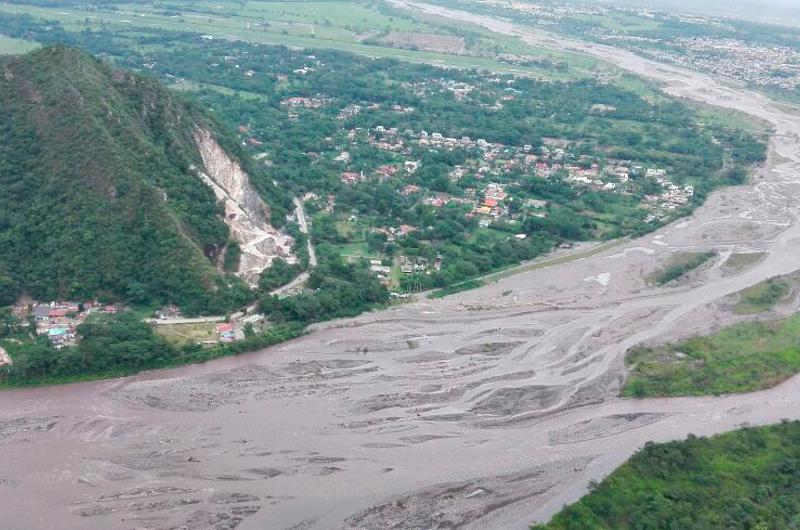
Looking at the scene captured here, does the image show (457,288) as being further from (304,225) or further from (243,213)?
(243,213)

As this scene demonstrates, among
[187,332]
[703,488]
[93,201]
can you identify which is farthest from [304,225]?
[703,488]

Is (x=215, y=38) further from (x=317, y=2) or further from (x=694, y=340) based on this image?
(x=694, y=340)

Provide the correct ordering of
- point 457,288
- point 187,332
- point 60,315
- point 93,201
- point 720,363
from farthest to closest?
point 457,288
point 93,201
point 720,363
point 187,332
point 60,315

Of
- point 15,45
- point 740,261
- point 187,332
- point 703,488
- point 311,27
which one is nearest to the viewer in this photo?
point 703,488

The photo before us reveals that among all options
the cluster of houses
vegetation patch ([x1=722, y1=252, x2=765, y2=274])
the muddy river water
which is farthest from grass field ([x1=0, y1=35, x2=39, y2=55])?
vegetation patch ([x1=722, y1=252, x2=765, y2=274])

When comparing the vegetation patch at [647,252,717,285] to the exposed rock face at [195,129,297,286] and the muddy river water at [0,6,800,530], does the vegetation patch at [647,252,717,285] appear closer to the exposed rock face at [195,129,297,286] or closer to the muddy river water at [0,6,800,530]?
the muddy river water at [0,6,800,530]

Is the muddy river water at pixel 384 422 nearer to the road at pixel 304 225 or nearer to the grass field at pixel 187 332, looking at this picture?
the grass field at pixel 187 332
